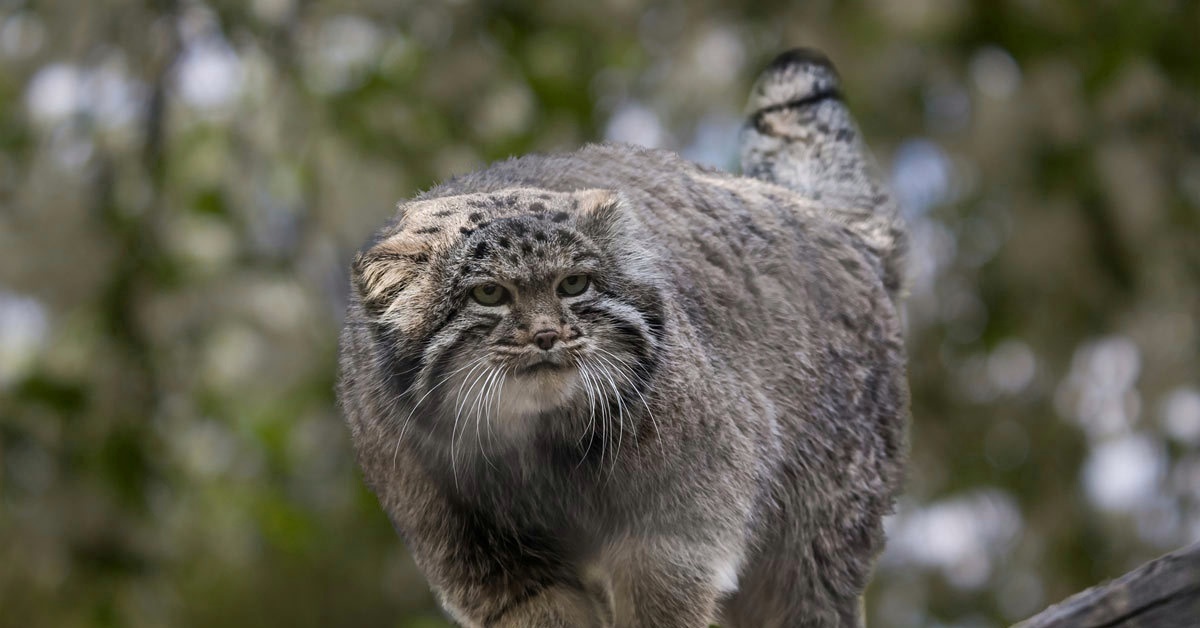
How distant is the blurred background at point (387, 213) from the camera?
11.2 meters

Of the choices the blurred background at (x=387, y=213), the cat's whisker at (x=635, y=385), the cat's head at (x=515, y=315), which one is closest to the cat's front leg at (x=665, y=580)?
the cat's whisker at (x=635, y=385)

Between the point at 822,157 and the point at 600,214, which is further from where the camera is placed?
the point at 822,157

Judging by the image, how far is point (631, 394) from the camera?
14.5 ft

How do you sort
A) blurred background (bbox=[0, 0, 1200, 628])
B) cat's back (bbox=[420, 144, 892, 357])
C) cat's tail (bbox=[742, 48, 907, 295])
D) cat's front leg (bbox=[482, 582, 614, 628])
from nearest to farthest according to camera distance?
cat's front leg (bbox=[482, 582, 614, 628]) < cat's back (bbox=[420, 144, 892, 357]) < cat's tail (bbox=[742, 48, 907, 295]) < blurred background (bbox=[0, 0, 1200, 628])

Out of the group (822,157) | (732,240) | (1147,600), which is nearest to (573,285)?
(732,240)

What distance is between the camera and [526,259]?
4.12 meters

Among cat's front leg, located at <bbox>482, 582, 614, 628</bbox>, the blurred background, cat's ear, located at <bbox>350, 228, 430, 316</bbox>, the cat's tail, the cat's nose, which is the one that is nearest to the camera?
the cat's nose

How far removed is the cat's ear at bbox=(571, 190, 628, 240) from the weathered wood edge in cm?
173

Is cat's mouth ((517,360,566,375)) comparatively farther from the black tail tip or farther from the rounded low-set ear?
the black tail tip

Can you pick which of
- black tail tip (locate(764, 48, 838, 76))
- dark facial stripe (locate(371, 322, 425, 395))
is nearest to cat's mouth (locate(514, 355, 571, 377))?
dark facial stripe (locate(371, 322, 425, 395))

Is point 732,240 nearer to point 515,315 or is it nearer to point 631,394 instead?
point 631,394

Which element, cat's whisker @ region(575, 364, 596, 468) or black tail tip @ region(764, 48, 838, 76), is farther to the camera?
black tail tip @ region(764, 48, 838, 76)

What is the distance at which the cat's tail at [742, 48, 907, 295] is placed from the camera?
586 centimetres

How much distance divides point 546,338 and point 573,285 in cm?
26
